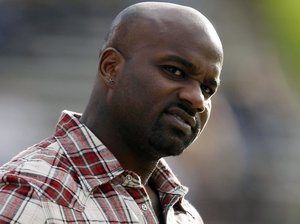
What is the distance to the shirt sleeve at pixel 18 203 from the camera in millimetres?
2361

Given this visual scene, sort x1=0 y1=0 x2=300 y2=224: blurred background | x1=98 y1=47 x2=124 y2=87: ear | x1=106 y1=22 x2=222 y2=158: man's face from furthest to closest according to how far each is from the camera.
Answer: x1=0 y1=0 x2=300 y2=224: blurred background
x1=98 y1=47 x2=124 y2=87: ear
x1=106 y1=22 x2=222 y2=158: man's face

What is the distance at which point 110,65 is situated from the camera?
9.13 feet

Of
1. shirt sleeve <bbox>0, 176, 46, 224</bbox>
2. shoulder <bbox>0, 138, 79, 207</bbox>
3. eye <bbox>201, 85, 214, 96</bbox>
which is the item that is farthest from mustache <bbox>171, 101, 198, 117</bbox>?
shirt sleeve <bbox>0, 176, 46, 224</bbox>

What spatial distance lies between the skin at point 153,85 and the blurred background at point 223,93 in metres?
3.74

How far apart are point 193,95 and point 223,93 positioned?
4517 millimetres

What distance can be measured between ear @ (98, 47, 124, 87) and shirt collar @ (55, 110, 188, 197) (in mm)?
160

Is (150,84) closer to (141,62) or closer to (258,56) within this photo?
(141,62)

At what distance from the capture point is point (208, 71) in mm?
2732

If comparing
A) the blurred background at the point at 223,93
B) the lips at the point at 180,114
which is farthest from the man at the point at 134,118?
the blurred background at the point at 223,93

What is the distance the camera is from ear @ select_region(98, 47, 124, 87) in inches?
109

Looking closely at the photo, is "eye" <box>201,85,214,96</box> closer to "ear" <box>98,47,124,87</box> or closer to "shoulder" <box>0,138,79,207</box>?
"ear" <box>98,47,124,87</box>

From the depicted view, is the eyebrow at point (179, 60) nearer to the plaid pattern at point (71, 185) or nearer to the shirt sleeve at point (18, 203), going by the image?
the plaid pattern at point (71, 185)

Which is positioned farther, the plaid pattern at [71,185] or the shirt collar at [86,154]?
the shirt collar at [86,154]

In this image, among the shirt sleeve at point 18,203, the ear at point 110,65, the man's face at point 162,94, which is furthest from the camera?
the ear at point 110,65
